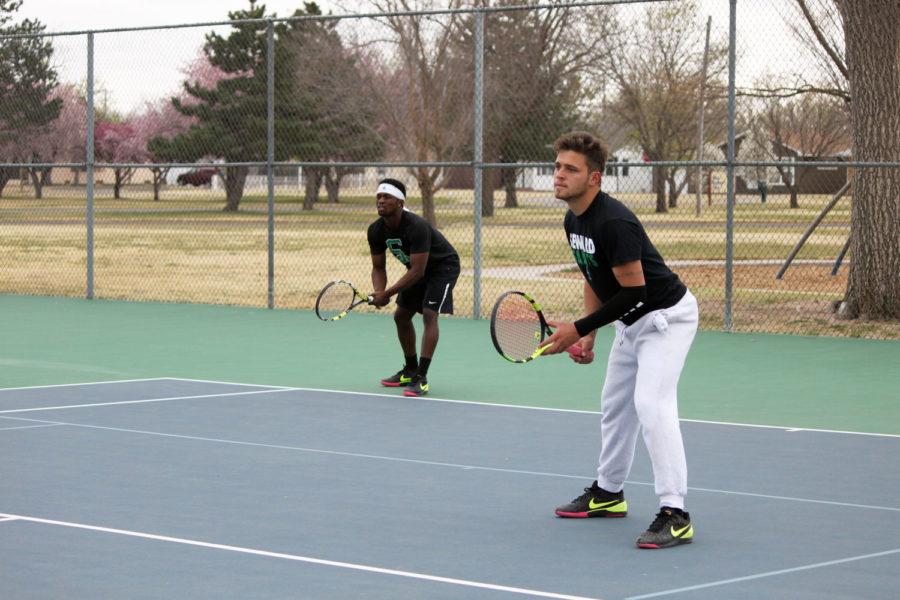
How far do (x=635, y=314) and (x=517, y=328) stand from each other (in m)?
0.67

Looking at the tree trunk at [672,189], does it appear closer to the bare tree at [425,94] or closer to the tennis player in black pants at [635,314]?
the bare tree at [425,94]

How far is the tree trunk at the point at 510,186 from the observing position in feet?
81.8

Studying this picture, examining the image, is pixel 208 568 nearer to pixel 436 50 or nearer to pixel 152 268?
pixel 436 50

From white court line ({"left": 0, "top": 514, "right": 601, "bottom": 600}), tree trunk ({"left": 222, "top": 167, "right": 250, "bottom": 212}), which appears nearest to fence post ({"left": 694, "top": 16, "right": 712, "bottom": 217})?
tree trunk ({"left": 222, "top": 167, "right": 250, "bottom": 212})

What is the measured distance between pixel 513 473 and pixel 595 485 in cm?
117

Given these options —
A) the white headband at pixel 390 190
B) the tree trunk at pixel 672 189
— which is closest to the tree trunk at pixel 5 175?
the tree trunk at pixel 672 189

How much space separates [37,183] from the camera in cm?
2300

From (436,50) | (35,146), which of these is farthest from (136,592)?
(436,50)

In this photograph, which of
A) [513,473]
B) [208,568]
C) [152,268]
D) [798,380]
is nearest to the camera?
[208,568]

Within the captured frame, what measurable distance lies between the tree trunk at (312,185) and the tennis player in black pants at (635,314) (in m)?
15.6

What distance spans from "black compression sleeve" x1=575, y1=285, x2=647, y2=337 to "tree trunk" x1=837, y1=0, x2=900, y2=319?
9944 millimetres

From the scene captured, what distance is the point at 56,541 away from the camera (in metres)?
6.57

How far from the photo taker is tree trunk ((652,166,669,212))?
2216 cm

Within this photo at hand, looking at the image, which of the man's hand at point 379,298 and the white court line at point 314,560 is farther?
the man's hand at point 379,298
